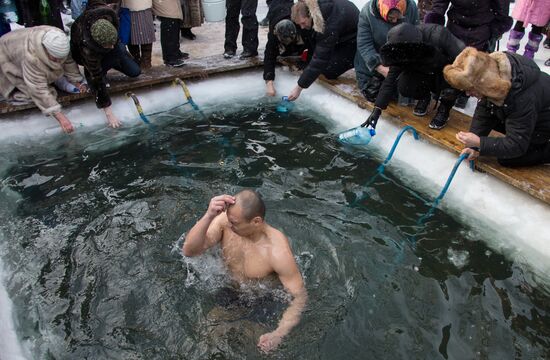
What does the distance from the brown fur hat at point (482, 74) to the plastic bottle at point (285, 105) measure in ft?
9.09

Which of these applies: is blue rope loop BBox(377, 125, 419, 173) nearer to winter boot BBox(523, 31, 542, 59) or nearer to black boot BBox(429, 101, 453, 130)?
black boot BBox(429, 101, 453, 130)

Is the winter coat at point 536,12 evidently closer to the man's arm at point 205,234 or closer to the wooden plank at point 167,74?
the wooden plank at point 167,74

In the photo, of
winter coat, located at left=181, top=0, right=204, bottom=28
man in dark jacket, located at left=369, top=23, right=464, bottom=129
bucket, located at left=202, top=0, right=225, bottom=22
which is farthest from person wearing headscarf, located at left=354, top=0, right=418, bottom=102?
bucket, located at left=202, top=0, right=225, bottom=22

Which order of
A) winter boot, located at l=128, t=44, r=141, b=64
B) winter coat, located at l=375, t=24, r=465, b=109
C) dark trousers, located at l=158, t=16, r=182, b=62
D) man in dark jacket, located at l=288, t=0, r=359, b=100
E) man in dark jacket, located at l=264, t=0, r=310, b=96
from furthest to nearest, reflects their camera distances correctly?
winter boot, located at l=128, t=44, r=141, b=64, dark trousers, located at l=158, t=16, r=182, b=62, man in dark jacket, located at l=264, t=0, r=310, b=96, man in dark jacket, located at l=288, t=0, r=359, b=100, winter coat, located at l=375, t=24, r=465, b=109

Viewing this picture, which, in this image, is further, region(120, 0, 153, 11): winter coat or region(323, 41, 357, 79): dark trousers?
region(323, 41, 357, 79): dark trousers

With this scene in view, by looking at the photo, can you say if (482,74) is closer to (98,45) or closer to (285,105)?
(285,105)

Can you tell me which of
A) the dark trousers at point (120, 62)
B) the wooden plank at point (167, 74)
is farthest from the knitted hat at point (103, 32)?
the wooden plank at point (167, 74)

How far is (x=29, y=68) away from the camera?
486 cm

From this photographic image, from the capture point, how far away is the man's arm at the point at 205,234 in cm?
300

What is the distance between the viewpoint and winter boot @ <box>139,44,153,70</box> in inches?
247

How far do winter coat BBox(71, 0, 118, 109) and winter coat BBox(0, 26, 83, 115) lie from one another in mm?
285

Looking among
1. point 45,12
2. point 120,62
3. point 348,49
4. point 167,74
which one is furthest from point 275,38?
point 45,12

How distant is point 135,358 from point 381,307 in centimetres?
178

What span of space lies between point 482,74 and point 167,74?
4171mm
